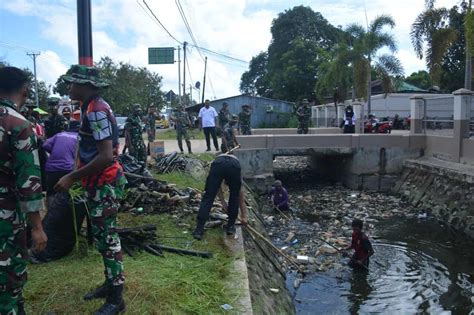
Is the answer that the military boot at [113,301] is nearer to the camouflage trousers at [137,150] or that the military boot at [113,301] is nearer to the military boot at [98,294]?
the military boot at [98,294]

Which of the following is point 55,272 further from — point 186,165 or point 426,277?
point 186,165

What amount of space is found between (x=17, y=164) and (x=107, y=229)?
3.28 ft

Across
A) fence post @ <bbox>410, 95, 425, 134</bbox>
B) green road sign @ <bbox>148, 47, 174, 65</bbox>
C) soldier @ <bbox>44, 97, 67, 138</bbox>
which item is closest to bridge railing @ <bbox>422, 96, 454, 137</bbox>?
fence post @ <bbox>410, 95, 425, 134</bbox>

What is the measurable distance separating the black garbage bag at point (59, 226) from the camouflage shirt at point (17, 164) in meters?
2.00

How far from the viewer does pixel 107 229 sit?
3680 mm

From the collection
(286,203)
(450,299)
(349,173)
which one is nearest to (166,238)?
(450,299)

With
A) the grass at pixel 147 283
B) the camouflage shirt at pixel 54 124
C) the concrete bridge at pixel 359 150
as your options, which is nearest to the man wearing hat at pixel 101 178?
the grass at pixel 147 283

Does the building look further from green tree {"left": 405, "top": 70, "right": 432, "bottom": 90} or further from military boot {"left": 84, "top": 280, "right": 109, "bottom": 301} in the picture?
military boot {"left": 84, "top": 280, "right": 109, "bottom": 301}

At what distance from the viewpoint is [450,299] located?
23.6 ft

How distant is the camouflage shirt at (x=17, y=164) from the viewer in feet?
9.53

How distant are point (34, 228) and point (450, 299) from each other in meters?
6.58

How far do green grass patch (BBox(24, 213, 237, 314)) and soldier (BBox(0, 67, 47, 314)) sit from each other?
3.08 ft

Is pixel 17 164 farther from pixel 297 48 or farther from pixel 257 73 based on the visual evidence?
pixel 257 73

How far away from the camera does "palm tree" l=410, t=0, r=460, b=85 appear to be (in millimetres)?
17344
